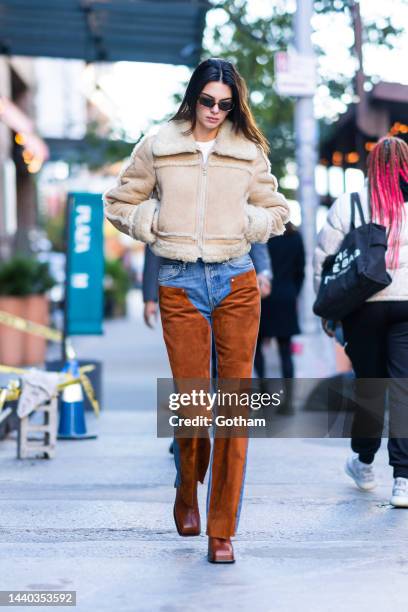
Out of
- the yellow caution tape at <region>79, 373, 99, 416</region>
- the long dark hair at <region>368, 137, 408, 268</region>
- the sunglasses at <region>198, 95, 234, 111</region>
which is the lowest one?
the yellow caution tape at <region>79, 373, 99, 416</region>

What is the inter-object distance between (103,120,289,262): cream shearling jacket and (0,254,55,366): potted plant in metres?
10.3

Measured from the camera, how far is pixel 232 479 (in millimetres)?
4719

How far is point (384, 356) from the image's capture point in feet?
19.7

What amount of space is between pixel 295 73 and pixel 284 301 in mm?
2512

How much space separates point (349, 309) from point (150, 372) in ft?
31.9

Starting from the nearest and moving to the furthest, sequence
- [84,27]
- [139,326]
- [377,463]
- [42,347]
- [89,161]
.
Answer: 1. [377,463]
2. [84,27]
3. [42,347]
4. [89,161]
5. [139,326]

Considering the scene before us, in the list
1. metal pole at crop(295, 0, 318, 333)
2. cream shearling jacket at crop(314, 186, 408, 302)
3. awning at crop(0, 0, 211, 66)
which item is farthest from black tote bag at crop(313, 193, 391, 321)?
awning at crop(0, 0, 211, 66)

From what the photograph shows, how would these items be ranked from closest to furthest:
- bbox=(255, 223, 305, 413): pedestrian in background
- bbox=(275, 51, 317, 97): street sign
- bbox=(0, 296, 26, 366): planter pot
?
bbox=(255, 223, 305, 413): pedestrian in background → bbox=(275, 51, 317, 97): street sign → bbox=(0, 296, 26, 366): planter pot

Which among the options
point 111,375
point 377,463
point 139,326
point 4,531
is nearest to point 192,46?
point 111,375

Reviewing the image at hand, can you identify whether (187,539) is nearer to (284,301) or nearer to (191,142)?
(191,142)

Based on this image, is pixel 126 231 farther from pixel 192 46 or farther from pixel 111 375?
pixel 111 375

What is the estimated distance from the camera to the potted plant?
1512cm

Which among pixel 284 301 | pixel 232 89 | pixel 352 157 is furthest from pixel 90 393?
pixel 352 157

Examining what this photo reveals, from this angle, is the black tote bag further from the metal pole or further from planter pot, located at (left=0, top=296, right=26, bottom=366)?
planter pot, located at (left=0, top=296, right=26, bottom=366)
